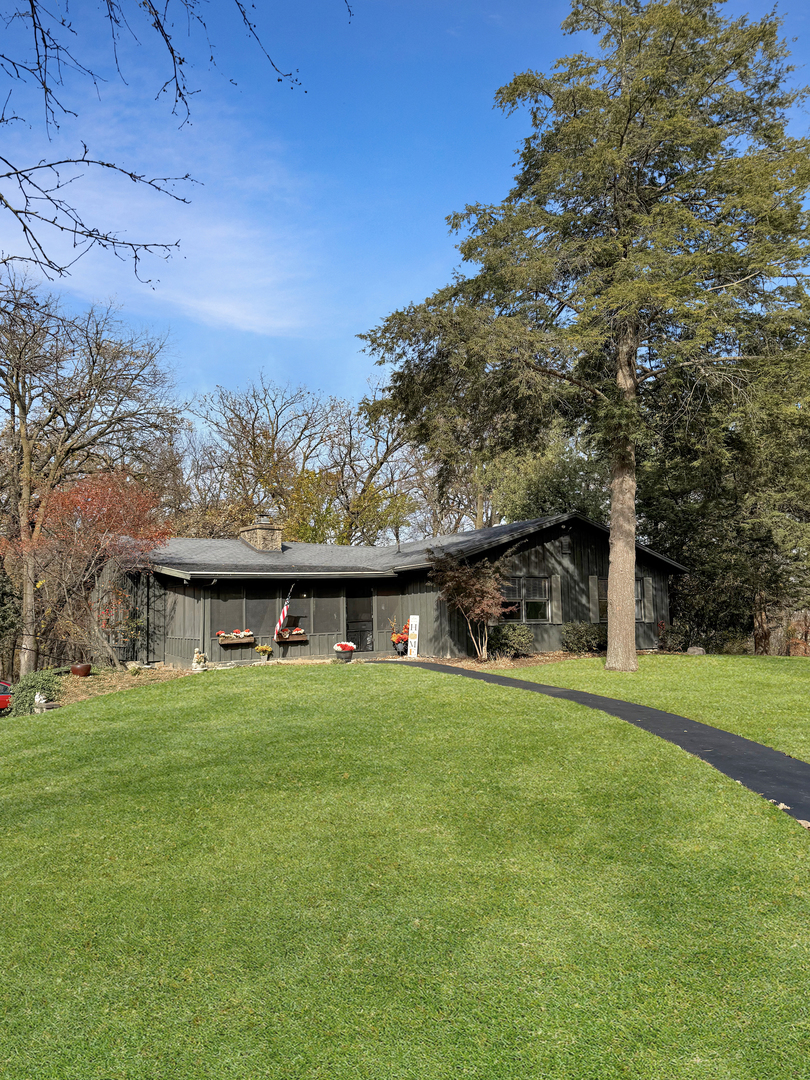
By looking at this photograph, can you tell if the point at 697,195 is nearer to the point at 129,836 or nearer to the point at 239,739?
the point at 239,739

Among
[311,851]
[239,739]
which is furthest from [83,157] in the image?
[239,739]

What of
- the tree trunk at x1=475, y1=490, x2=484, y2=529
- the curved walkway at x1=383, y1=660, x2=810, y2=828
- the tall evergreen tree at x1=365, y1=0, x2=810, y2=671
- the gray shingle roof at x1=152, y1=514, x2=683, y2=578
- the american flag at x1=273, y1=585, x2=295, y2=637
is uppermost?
the tall evergreen tree at x1=365, y1=0, x2=810, y2=671

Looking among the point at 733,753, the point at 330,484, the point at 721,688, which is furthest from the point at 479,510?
the point at 733,753

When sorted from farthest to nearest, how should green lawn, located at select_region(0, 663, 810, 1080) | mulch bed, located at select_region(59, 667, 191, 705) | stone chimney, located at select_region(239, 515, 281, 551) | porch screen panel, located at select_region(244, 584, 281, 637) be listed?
stone chimney, located at select_region(239, 515, 281, 551)
porch screen panel, located at select_region(244, 584, 281, 637)
mulch bed, located at select_region(59, 667, 191, 705)
green lawn, located at select_region(0, 663, 810, 1080)

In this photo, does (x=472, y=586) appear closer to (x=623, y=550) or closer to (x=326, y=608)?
(x=623, y=550)

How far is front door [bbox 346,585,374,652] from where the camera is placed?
20.3 meters

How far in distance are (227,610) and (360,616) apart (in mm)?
4300

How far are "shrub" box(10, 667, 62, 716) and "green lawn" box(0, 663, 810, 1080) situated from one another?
17.3ft

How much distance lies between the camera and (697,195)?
15.6 m

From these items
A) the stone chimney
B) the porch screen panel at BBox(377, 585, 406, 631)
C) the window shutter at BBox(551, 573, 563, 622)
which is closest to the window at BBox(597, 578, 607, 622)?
the window shutter at BBox(551, 573, 563, 622)

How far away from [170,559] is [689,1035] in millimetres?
17166

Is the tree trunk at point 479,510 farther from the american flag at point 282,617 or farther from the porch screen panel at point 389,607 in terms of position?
the american flag at point 282,617

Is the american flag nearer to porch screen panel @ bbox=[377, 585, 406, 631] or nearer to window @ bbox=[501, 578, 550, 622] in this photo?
porch screen panel @ bbox=[377, 585, 406, 631]

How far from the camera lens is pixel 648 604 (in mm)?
22016
